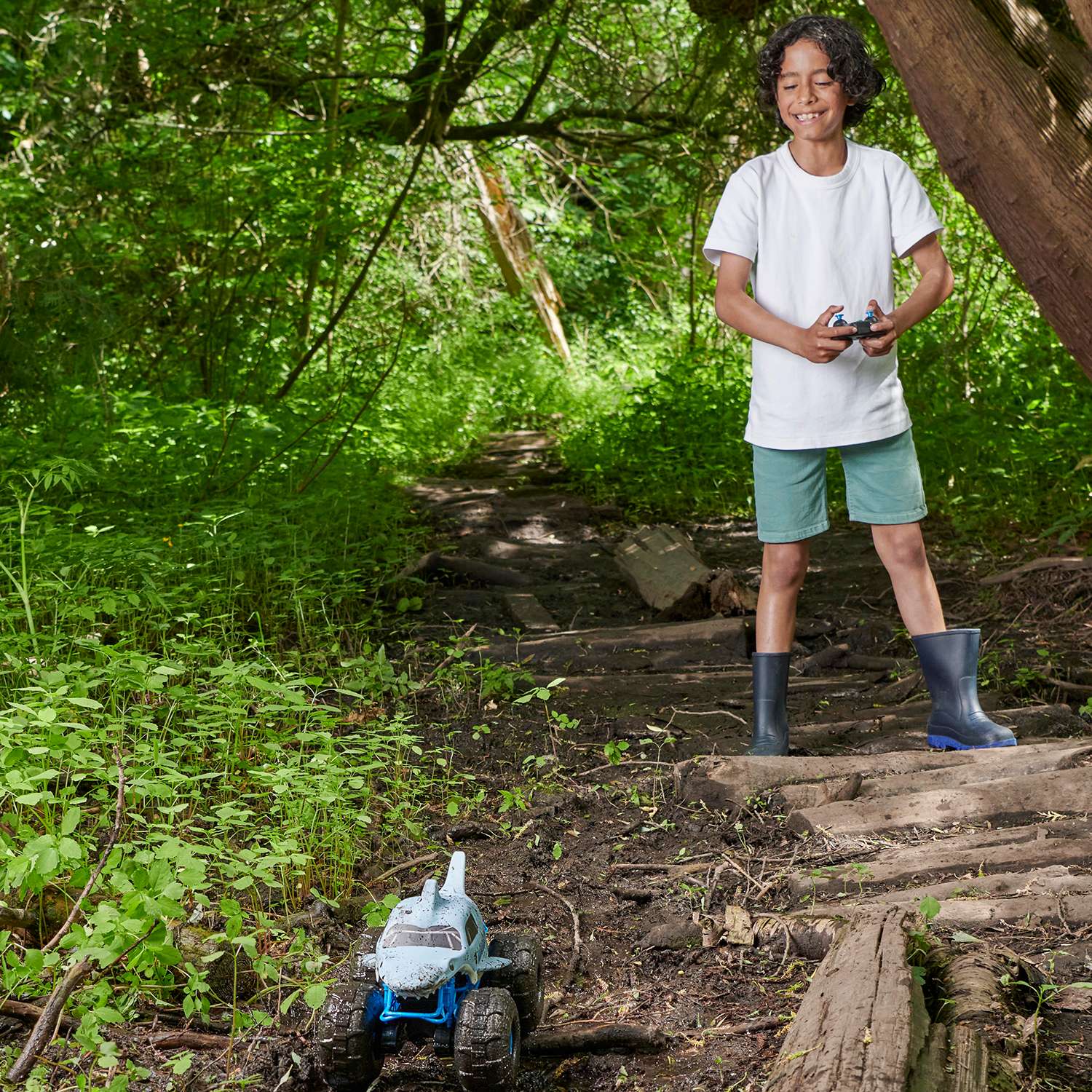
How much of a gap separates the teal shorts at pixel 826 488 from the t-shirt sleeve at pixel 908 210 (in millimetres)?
625

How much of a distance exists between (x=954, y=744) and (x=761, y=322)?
150cm

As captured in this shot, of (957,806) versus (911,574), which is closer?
(957,806)

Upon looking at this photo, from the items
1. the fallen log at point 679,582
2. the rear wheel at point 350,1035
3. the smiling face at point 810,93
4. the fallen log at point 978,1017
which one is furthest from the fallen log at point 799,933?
the fallen log at point 679,582

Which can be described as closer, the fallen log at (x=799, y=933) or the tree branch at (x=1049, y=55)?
the fallen log at (x=799, y=933)

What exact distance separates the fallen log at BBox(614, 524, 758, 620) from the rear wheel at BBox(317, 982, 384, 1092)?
12.9ft

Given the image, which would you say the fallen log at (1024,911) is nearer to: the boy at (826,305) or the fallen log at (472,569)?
the boy at (826,305)

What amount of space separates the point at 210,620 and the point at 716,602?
8.94 ft

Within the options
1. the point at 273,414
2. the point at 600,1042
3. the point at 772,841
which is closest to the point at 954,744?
the point at 772,841

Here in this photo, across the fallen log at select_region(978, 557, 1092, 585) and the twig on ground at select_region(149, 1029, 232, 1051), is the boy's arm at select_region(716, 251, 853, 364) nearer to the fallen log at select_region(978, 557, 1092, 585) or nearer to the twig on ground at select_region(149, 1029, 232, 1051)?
the twig on ground at select_region(149, 1029, 232, 1051)

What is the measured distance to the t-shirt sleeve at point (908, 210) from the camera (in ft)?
12.1

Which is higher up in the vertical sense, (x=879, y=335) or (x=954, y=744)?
(x=879, y=335)

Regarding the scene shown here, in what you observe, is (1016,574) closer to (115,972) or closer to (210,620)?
(210,620)

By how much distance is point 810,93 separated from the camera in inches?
143

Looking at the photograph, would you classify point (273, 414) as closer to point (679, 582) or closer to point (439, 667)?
point (679, 582)
